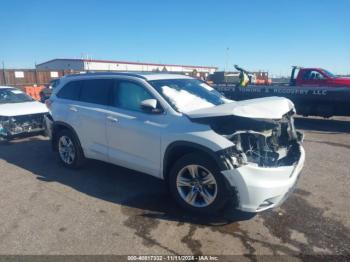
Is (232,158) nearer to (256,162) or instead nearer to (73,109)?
(256,162)

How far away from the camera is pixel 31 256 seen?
319cm

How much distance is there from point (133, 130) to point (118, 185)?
1163mm

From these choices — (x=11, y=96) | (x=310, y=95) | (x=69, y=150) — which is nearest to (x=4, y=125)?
(x=11, y=96)

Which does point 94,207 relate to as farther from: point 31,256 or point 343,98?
point 343,98

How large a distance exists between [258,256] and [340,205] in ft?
6.40

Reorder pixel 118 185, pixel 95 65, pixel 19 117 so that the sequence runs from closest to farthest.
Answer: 1. pixel 118 185
2. pixel 19 117
3. pixel 95 65

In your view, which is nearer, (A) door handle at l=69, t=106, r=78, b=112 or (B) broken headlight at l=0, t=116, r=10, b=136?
(A) door handle at l=69, t=106, r=78, b=112

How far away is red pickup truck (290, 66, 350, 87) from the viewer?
1380 cm

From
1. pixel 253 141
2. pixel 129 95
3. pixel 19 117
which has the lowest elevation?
pixel 19 117

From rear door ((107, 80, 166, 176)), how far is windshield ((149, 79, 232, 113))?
0.24 m

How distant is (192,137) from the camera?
12.6 ft

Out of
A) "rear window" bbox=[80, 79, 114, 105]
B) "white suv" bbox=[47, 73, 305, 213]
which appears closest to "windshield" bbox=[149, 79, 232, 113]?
"white suv" bbox=[47, 73, 305, 213]

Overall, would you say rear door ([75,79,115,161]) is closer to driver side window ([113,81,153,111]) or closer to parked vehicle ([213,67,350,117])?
driver side window ([113,81,153,111])

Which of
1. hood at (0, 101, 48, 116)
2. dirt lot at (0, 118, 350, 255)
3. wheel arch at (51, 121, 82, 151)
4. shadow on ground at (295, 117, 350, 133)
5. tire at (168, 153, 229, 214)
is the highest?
hood at (0, 101, 48, 116)
